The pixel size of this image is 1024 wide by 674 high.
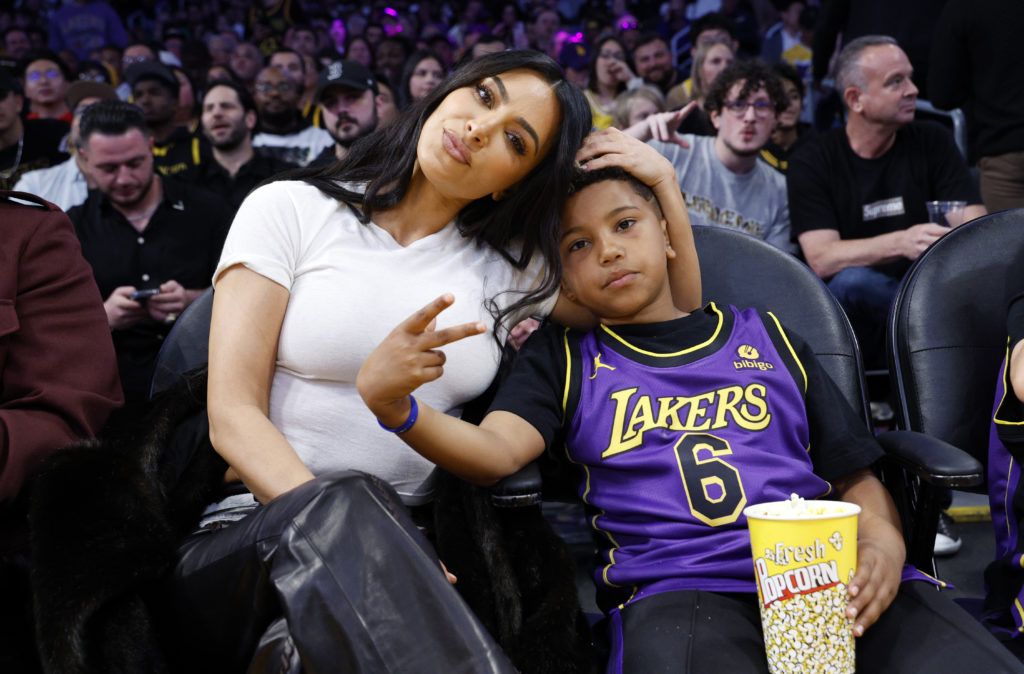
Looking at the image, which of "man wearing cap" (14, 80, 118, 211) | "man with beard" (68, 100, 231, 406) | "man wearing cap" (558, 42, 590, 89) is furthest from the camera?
"man wearing cap" (558, 42, 590, 89)

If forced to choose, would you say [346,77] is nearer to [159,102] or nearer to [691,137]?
[159,102]

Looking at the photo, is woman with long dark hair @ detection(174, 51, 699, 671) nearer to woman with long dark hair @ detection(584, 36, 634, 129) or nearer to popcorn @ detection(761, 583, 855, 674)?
popcorn @ detection(761, 583, 855, 674)

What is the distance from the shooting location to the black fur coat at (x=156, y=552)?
4.01ft

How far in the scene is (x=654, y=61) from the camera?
21.7 feet

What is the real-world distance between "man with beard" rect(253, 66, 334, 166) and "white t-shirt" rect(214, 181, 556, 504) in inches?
154

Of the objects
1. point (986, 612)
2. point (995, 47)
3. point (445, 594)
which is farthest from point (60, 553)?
point (995, 47)

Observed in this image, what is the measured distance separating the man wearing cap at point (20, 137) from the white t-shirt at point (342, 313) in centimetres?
361

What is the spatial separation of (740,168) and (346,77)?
2003mm

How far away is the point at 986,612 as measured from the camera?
1613 millimetres

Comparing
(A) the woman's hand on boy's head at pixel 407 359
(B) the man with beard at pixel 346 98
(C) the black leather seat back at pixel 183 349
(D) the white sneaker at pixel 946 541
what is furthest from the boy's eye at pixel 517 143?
(B) the man with beard at pixel 346 98

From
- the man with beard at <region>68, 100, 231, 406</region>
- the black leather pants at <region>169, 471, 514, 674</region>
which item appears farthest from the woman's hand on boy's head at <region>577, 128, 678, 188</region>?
the man with beard at <region>68, 100, 231, 406</region>

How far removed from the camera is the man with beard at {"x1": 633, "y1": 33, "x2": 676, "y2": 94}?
6.61m

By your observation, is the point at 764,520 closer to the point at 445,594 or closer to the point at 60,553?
the point at 445,594

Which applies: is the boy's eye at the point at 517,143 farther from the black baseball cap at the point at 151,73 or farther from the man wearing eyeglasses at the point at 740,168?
the black baseball cap at the point at 151,73
